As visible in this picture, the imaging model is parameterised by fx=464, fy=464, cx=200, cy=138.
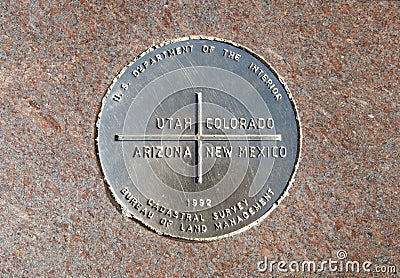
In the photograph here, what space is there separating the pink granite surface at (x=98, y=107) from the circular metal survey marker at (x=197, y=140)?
4.0 inches

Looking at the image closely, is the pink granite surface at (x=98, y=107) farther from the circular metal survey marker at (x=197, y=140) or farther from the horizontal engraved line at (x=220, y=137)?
the horizontal engraved line at (x=220, y=137)

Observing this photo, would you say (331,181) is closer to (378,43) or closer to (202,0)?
(378,43)

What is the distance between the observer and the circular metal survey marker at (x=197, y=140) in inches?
121

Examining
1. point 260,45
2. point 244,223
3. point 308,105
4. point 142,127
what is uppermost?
point 260,45

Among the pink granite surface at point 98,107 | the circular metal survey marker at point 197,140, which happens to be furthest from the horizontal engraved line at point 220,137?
the pink granite surface at point 98,107

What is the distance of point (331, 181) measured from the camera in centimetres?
320

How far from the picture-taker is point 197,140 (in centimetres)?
313

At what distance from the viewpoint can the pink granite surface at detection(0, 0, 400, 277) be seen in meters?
3.11

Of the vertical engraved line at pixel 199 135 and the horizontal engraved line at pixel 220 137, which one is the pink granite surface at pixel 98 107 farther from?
the vertical engraved line at pixel 199 135

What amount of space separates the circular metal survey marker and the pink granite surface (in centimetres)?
10

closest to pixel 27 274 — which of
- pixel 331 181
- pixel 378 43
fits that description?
pixel 331 181

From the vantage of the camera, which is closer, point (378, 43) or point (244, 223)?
point (244, 223)

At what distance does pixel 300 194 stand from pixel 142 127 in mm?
1169

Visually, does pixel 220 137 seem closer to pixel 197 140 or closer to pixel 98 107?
pixel 197 140
